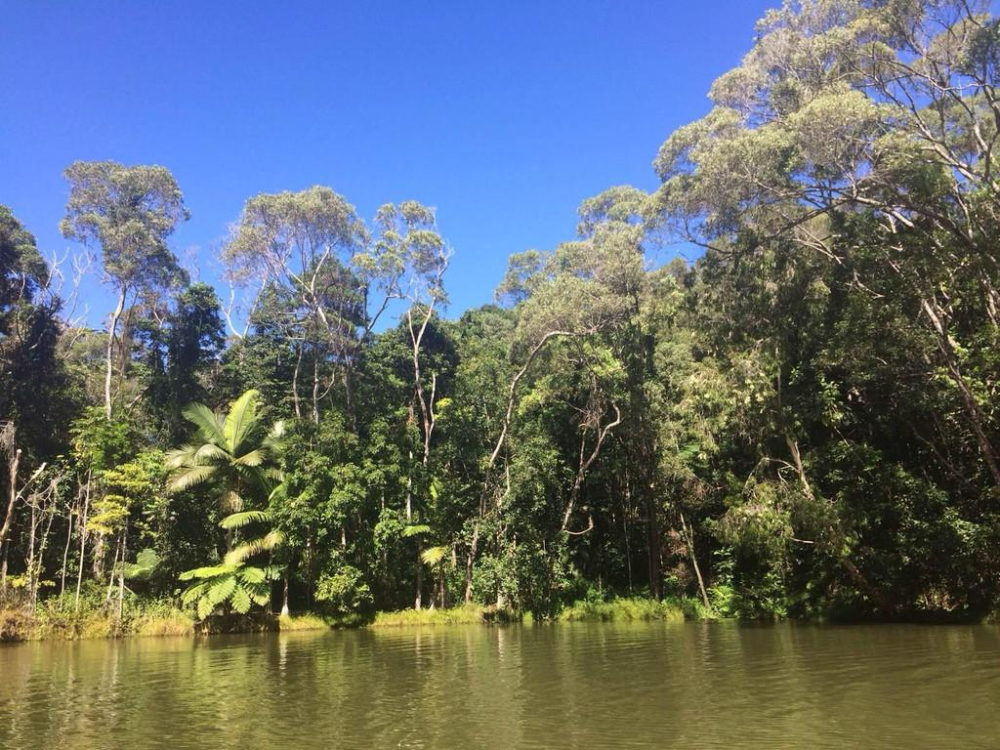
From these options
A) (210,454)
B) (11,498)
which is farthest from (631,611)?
(11,498)

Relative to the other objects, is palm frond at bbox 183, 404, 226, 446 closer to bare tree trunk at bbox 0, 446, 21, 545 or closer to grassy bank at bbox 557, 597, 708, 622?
bare tree trunk at bbox 0, 446, 21, 545

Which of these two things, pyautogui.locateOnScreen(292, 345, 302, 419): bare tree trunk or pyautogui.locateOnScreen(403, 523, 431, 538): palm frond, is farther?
pyautogui.locateOnScreen(292, 345, 302, 419): bare tree trunk

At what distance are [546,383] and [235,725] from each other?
18326 millimetres

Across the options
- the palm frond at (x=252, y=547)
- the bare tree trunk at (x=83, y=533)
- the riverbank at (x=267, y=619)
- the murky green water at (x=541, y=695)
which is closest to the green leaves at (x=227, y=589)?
the palm frond at (x=252, y=547)

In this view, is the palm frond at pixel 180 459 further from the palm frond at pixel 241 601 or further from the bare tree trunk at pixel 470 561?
the bare tree trunk at pixel 470 561

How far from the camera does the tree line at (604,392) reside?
15.0 meters

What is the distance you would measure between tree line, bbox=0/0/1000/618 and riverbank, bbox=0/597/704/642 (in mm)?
505

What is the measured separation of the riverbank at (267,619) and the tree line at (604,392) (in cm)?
51

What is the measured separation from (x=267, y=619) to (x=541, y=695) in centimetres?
1607

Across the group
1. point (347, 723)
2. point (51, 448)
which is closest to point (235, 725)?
point (347, 723)

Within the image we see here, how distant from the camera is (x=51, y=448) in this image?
2575cm

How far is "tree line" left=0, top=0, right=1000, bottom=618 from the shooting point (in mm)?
14977

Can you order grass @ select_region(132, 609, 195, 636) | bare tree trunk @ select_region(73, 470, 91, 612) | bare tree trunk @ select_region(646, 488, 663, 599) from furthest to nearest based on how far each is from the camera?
bare tree trunk @ select_region(646, 488, 663, 599) → grass @ select_region(132, 609, 195, 636) → bare tree trunk @ select_region(73, 470, 91, 612)

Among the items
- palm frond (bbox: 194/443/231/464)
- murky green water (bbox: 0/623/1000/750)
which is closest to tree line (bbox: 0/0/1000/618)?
palm frond (bbox: 194/443/231/464)
